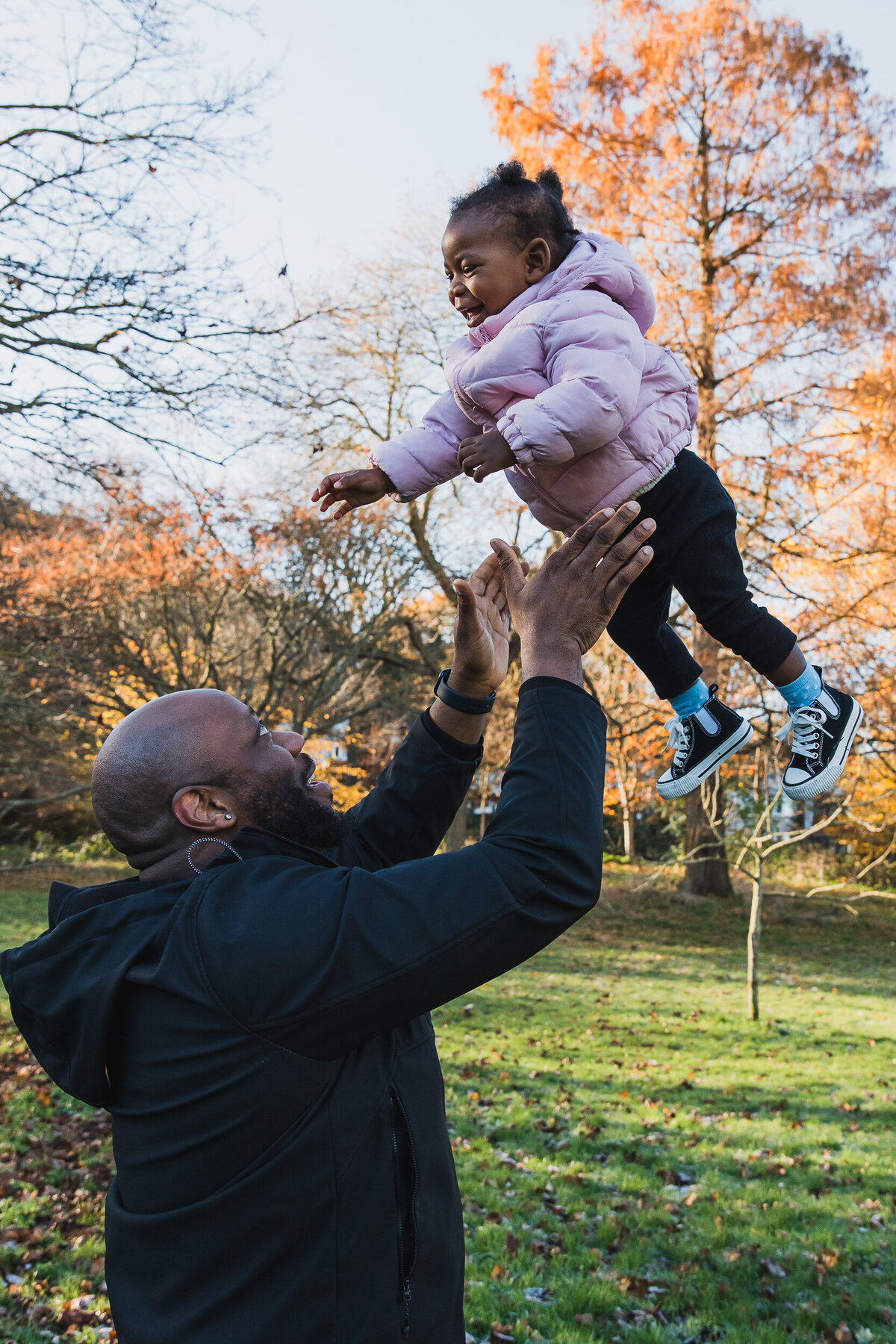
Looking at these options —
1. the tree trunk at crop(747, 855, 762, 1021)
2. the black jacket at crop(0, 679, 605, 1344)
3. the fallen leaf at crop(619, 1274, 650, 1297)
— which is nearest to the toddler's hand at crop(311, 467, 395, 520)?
the black jacket at crop(0, 679, 605, 1344)

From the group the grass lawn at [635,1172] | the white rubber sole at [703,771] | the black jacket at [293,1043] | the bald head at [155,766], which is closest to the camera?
the black jacket at [293,1043]

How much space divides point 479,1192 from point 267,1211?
399cm

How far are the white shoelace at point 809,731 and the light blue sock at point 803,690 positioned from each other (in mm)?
51

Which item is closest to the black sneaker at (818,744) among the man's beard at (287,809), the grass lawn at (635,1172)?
the man's beard at (287,809)

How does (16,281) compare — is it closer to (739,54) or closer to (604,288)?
(604,288)

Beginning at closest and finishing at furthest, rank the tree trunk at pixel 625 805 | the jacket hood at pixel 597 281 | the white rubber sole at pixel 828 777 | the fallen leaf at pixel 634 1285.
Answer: the jacket hood at pixel 597 281 < the white rubber sole at pixel 828 777 < the fallen leaf at pixel 634 1285 < the tree trunk at pixel 625 805

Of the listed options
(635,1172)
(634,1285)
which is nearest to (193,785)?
(634,1285)

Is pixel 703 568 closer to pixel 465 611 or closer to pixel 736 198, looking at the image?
pixel 465 611

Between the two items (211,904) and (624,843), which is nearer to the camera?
(211,904)

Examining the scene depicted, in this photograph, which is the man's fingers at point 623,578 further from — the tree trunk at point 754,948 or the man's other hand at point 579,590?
the tree trunk at point 754,948

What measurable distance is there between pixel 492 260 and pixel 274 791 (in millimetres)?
Result: 1219

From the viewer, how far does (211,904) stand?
151 centimetres

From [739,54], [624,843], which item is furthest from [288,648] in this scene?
[624,843]

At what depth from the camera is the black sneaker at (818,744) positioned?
211 cm
